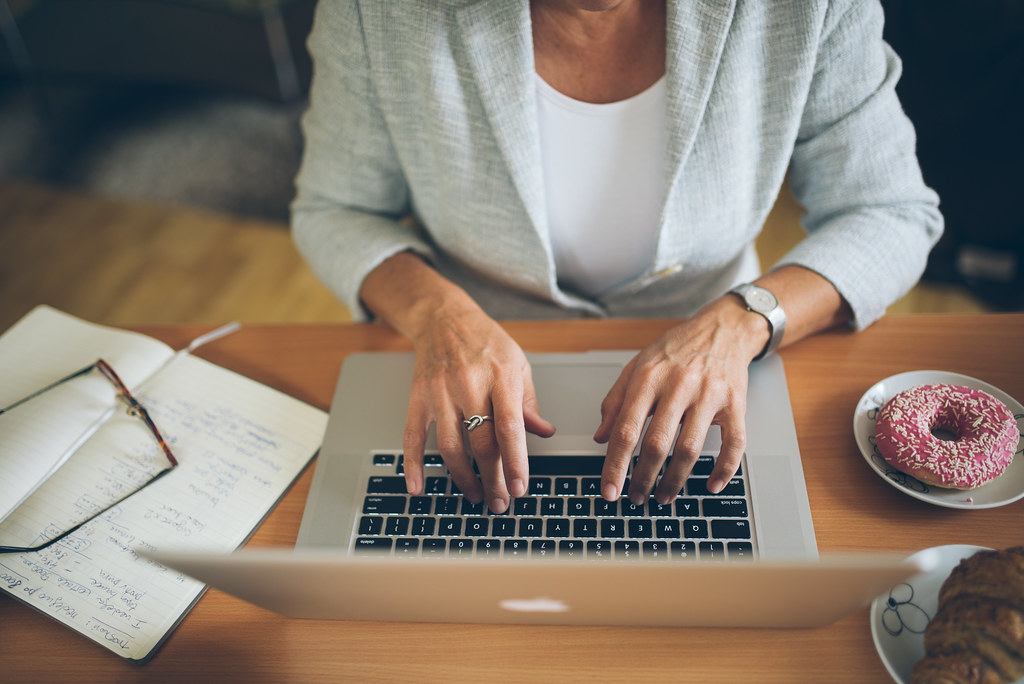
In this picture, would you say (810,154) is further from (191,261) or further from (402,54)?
(191,261)

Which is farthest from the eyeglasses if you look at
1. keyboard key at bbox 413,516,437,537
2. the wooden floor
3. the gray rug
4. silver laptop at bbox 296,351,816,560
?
the gray rug

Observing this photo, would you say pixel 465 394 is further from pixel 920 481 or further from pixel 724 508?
pixel 920 481

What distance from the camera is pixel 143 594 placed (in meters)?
0.59

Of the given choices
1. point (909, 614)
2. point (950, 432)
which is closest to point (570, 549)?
point (909, 614)

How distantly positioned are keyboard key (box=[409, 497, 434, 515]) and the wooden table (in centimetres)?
10

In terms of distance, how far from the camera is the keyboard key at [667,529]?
565 millimetres

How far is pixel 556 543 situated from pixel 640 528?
0.07m

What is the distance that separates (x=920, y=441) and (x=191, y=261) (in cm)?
206

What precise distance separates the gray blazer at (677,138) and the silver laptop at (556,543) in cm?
16

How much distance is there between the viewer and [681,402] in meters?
0.61

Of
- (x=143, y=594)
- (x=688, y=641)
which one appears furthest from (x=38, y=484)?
(x=688, y=641)

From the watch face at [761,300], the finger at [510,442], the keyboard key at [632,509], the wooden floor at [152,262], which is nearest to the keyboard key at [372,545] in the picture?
the finger at [510,442]

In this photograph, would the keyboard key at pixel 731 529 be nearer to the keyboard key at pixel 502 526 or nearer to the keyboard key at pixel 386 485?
the keyboard key at pixel 502 526

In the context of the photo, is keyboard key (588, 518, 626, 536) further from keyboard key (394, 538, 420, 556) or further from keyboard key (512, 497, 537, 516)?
keyboard key (394, 538, 420, 556)
